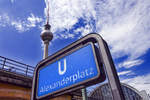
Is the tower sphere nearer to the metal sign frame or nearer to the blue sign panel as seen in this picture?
the blue sign panel

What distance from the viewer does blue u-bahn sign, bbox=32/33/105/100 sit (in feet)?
3.55

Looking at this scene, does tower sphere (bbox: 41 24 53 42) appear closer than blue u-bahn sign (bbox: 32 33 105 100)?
No

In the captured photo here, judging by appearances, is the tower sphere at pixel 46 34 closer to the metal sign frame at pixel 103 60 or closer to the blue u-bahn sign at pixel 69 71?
the blue u-bahn sign at pixel 69 71

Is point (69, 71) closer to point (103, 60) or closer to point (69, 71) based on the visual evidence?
point (69, 71)

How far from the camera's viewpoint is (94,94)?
21438 millimetres

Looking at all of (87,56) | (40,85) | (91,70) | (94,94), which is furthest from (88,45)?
(94,94)

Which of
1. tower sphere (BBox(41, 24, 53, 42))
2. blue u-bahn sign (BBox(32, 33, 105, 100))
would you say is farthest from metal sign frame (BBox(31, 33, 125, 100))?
tower sphere (BBox(41, 24, 53, 42))

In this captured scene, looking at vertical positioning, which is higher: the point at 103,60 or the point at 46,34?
the point at 46,34

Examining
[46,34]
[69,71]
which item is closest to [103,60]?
[69,71]

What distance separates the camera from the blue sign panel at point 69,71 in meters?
1.11

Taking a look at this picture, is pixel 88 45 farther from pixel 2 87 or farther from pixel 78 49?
pixel 2 87

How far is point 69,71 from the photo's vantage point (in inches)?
51.0

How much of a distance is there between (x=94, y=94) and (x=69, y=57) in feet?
72.9

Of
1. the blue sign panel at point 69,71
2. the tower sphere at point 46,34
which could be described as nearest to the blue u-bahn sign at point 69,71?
the blue sign panel at point 69,71
